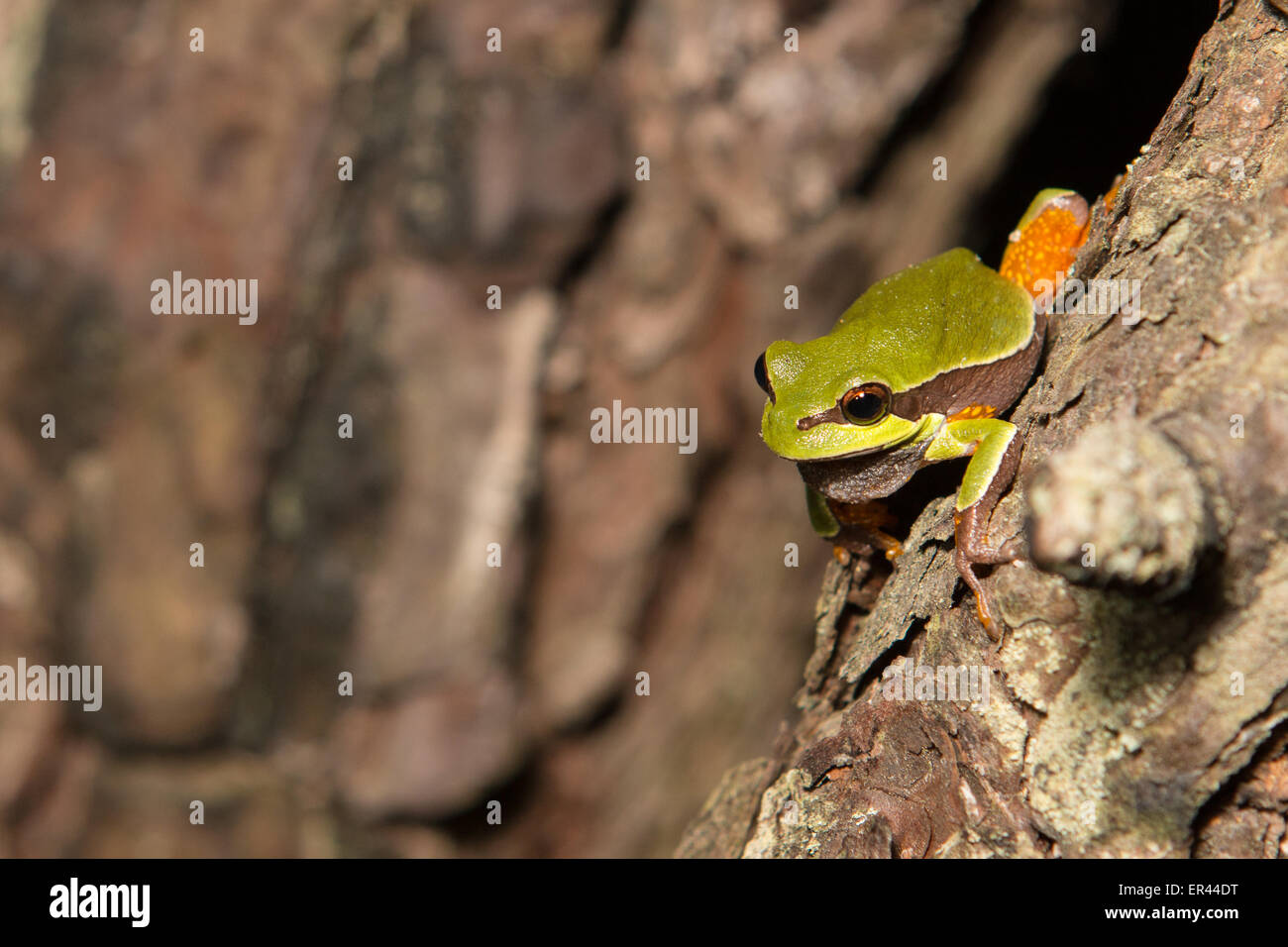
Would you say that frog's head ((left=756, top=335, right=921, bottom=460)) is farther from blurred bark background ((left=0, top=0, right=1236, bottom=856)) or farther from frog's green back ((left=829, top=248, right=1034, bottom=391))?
blurred bark background ((left=0, top=0, right=1236, bottom=856))

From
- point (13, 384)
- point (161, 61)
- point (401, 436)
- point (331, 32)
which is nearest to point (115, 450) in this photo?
point (13, 384)

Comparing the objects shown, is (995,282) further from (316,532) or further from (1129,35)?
(316,532)

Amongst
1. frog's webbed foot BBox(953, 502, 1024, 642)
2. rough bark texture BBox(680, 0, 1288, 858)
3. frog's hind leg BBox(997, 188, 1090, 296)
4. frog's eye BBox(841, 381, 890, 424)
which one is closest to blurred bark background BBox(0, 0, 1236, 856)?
frog's hind leg BBox(997, 188, 1090, 296)

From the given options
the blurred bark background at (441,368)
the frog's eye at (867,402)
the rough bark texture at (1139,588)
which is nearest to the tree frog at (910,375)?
the frog's eye at (867,402)

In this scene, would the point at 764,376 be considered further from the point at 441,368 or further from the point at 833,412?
the point at 441,368

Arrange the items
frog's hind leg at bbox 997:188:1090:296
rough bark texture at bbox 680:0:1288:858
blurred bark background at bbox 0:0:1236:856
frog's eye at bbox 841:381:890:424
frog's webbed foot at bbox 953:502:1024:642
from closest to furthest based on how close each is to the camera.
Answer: rough bark texture at bbox 680:0:1288:858 < frog's webbed foot at bbox 953:502:1024:642 < frog's eye at bbox 841:381:890:424 < frog's hind leg at bbox 997:188:1090:296 < blurred bark background at bbox 0:0:1236:856

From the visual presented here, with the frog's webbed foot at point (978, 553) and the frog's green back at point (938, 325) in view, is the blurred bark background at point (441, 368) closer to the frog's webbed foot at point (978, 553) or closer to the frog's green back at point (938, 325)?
the frog's green back at point (938, 325)
